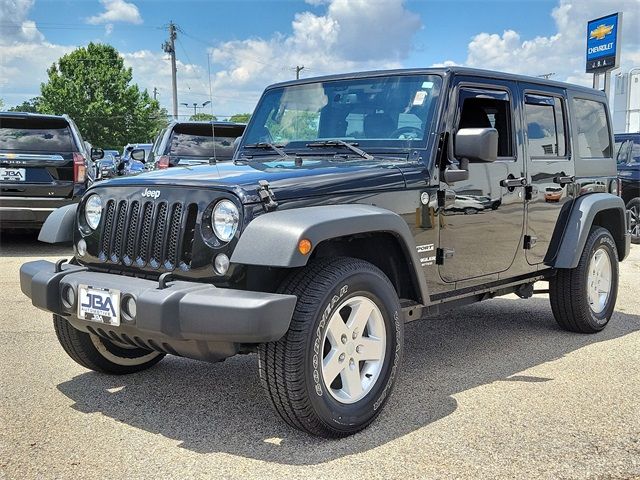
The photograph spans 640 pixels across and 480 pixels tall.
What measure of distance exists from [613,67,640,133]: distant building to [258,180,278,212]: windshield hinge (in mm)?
21073

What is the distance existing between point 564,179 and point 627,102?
64.6 ft

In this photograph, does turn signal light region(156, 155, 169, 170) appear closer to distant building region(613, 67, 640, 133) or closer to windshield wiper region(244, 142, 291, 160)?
windshield wiper region(244, 142, 291, 160)

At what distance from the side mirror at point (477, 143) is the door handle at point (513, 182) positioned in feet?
2.14

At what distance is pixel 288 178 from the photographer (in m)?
3.48

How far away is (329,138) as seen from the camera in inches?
175

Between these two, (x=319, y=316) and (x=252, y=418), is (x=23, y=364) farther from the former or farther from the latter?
(x=319, y=316)

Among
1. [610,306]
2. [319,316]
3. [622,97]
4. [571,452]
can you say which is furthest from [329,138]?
[622,97]

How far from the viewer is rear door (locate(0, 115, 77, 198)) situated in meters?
9.25

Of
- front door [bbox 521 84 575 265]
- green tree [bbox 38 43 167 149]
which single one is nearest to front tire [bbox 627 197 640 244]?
front door [bbox 521 84 575 265]

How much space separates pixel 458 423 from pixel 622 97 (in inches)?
888

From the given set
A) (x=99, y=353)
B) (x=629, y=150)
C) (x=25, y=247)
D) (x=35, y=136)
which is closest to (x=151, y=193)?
(x=99, y=353)

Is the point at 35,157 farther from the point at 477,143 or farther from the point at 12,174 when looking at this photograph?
the point at 477,143

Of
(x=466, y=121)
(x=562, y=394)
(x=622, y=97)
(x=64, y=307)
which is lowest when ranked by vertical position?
(x=562, y=394)

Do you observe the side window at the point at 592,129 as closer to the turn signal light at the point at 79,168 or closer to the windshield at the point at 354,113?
the windshield at the point at 354,113
